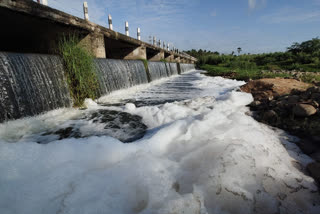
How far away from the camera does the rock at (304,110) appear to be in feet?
6.14

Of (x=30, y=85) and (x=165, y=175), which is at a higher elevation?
(x=30, y=85)

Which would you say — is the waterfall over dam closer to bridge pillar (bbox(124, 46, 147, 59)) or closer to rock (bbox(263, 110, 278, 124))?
rock (bbox(263, 110, 278, 124))

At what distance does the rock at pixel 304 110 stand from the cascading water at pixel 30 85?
3816 millimetres

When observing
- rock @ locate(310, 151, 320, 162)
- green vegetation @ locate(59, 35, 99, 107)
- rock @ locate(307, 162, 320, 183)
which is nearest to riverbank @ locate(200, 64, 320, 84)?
rock @ locate(310, 151, 320, 162)

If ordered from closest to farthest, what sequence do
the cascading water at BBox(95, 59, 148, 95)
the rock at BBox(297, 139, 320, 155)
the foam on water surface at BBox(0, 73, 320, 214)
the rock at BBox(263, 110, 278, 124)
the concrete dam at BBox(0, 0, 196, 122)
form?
the foam on water surface at BBox(0, 73, 320, 214), the rock at BBox(297, 139, 320, 155), the rock at BBox(263, 110, 278, 124), the concrete dam at BBox(0, 0, 196, 122), the cascading water at BBox(95, 59, 148, 95)

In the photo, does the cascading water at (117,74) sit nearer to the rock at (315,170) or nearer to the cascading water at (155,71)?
the cascading water at (155,71)

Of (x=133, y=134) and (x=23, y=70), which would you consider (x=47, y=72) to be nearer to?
(x=23, y=70)

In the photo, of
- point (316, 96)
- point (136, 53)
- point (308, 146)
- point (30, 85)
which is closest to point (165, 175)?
point (308, 146)

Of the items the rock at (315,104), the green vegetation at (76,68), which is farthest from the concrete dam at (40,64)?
the rock at (315,104)

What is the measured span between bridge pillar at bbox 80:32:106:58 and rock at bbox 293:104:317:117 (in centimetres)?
568

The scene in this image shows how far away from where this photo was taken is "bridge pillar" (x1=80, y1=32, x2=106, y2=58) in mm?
5352

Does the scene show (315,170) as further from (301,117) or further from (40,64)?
(40,64)

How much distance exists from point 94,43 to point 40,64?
10.1 ft

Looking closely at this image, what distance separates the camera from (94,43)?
5.55 m
